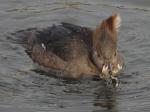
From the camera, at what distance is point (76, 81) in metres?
10.4

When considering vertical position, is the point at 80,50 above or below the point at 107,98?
above

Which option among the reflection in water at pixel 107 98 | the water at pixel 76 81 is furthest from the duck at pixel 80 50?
the reflection in water at pixel 107 98

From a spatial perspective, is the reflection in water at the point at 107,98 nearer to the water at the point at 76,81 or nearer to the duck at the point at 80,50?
the water at the point at 76,81

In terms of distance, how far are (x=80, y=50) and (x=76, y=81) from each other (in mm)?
646

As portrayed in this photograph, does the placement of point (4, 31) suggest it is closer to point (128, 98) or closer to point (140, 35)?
point (140, 35)

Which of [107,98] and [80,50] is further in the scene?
[80,50]

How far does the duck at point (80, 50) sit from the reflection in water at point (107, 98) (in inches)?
13.8

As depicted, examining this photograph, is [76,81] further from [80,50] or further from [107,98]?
[107,98]

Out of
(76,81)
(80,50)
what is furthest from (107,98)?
(80,50)

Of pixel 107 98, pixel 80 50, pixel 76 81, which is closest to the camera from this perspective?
pixel 107 98

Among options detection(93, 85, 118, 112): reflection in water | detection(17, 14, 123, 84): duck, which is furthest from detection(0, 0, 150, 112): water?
detection(17, 14, 123, 84): duck

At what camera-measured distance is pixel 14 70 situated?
10.5 m

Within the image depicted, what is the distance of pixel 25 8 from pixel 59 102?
4.96m

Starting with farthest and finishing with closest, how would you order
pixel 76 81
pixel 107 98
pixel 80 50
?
pixel 80 50 → pixel 76 81 → pixel 107 98
